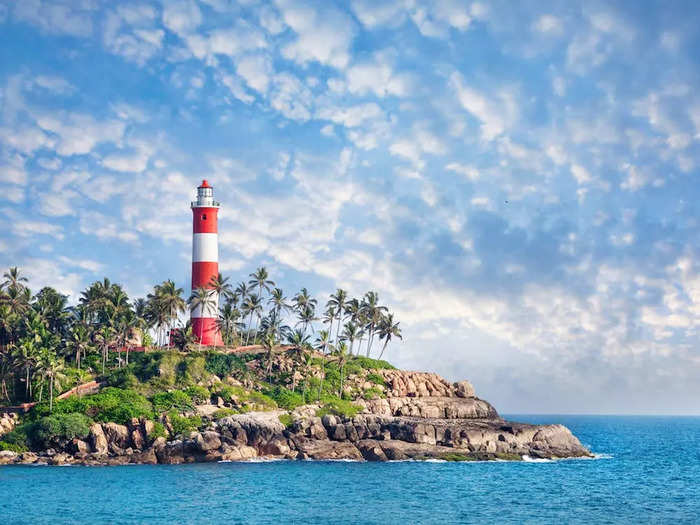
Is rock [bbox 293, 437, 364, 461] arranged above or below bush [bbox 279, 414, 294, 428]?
below

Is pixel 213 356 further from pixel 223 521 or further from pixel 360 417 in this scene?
pixel 223 521

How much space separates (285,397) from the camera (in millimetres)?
89438

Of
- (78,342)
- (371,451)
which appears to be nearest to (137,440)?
(78,342)

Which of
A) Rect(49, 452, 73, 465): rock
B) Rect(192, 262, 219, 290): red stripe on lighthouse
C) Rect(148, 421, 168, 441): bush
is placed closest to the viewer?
Rect(49, 452, 73, 465): rock

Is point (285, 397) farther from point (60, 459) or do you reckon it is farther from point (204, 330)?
point (60, 459)

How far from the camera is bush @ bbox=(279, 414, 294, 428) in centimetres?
8119

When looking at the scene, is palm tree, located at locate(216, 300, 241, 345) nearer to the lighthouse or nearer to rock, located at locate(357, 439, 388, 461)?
the lighthouse

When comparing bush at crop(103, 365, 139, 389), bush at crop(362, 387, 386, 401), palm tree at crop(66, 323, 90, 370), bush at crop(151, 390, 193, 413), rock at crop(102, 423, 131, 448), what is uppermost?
palm tree at crop(66, 323, 90, 370)

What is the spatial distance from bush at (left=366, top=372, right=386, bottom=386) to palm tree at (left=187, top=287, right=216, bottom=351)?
23401 millimetres

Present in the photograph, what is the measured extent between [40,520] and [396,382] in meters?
59.0

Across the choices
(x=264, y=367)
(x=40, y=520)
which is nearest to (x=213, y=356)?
(x=264, y=367)

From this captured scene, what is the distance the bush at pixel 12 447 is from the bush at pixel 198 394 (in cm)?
1837

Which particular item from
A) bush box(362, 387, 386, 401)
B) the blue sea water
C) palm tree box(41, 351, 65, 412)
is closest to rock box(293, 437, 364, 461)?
the blue sea water

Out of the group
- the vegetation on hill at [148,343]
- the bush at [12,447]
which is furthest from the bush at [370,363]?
the bush at [12,447]
